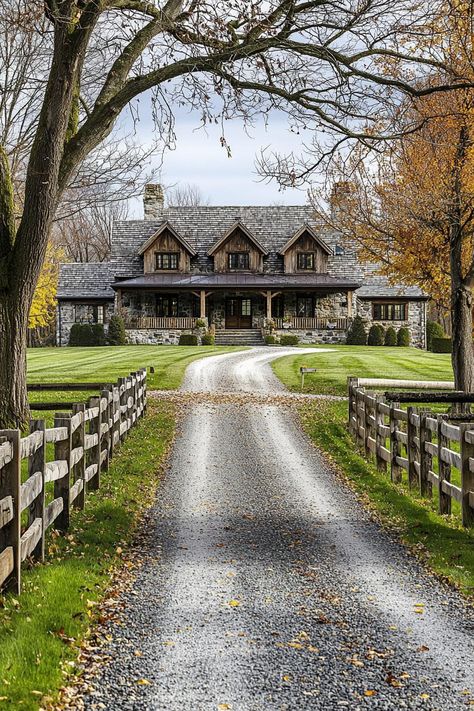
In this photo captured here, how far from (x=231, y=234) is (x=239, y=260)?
1.76m

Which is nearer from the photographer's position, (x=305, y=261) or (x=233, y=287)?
(x=233, y=287)

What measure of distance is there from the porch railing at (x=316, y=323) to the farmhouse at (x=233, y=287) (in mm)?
61

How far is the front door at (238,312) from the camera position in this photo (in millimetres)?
48031

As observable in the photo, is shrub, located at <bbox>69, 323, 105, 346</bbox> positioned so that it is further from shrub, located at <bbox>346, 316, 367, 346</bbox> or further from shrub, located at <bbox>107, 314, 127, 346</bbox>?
shrub, located at <bbox>346, 316, 367, 346</bbox>

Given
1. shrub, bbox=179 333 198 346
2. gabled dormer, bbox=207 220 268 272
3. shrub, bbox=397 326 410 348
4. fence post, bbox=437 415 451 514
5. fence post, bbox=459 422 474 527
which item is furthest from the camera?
gabled dormer, bbox=207 220 268 272

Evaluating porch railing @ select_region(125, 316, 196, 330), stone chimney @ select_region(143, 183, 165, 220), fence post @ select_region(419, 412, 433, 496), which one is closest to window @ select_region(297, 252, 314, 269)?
porch railing @ select_region(125, 316, 196, 330)

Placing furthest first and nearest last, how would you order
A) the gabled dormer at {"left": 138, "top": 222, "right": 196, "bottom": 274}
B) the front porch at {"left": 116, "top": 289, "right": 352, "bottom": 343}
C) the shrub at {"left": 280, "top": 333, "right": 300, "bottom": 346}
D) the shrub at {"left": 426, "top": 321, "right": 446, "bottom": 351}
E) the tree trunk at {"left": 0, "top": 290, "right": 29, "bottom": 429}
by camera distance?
the gabled dormer at {"left": 138, "top": 222, "right": 196, "bottom": 274}, the shrub at {"left": 426, "top": 321, "right": 446, "bottom": 351}, the front porch at {"left": 116, "top": 289, "right": 352, "bottom": 343}, the shrub at {"left": 280, "top": 333, "right": 300, "bottom": 346}, the tree trunk at {"left": 0, "top": 290, "right": 29, "bottom": 429}

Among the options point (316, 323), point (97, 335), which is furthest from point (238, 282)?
point (97, 335)

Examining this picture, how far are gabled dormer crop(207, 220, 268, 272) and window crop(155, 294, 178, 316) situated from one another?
10.9 feet

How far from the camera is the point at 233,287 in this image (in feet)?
148

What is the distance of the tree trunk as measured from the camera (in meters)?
11.7

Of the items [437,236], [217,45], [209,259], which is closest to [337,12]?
[217,45]

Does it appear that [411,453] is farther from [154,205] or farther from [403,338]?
[154,205]

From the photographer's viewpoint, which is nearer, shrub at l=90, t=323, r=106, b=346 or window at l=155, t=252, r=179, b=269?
shrub at l=90, t=323, r=106, b=346
